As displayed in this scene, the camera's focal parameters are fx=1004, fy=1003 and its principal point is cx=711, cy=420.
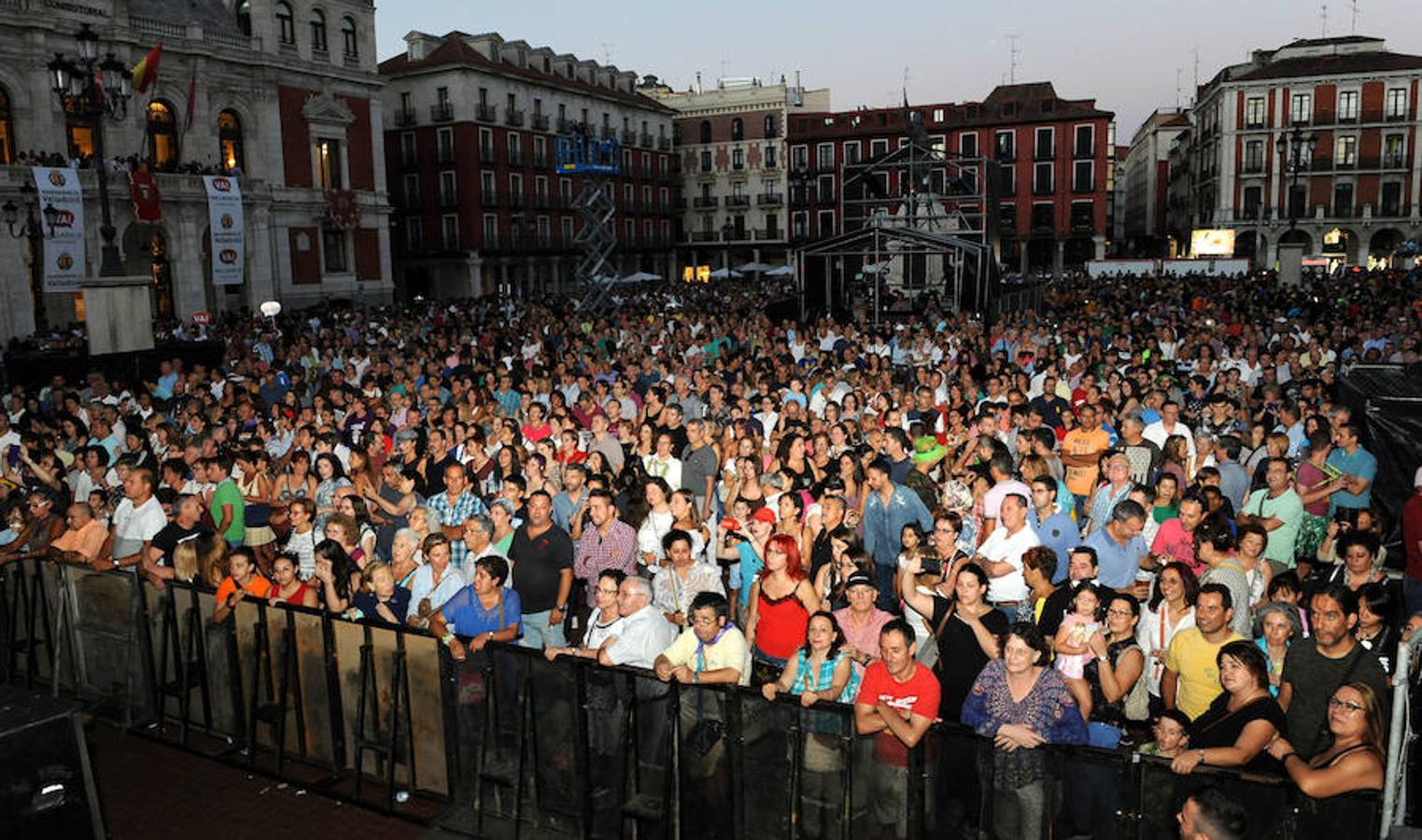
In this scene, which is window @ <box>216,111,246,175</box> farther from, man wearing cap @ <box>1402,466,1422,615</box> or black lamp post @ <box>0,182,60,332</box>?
man wearing cap @ <box>1402,466,1422,615</box>

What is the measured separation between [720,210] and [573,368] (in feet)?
209

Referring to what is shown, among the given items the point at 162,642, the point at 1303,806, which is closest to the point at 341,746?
the point at 162,642

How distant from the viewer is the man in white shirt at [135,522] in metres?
7.88

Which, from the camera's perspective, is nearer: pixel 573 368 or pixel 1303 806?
pixel 1303 806

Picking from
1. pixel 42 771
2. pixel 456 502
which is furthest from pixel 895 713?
pixel 456 502

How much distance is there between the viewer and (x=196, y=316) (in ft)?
78.9

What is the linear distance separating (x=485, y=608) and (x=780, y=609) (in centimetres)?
Result: 180

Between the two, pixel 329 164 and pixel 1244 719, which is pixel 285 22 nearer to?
pixel 329 164

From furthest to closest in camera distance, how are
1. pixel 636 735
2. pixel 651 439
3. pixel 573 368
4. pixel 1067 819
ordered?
pixel 573 368, pixel 651 439, pixel 636 735, pixel 1067 819

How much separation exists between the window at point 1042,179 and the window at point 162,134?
51.5 metres

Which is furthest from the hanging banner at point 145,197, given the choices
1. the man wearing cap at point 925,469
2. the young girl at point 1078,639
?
the young girl at point 1078,639

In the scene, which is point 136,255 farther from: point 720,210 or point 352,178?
point 720,210

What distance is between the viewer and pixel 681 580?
6613mm

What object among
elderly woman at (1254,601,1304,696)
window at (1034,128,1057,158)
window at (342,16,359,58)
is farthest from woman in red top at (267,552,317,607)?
window at (1034,128,1057,158)
